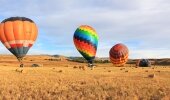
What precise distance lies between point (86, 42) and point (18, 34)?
15469mm

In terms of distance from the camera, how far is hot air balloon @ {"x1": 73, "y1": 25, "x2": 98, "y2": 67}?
74.1m

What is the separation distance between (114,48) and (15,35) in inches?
994

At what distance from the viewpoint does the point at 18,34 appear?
63906 mm

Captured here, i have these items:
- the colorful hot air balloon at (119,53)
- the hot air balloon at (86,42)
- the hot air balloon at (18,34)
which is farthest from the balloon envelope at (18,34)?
the colorful hot air balloon at (119,53)

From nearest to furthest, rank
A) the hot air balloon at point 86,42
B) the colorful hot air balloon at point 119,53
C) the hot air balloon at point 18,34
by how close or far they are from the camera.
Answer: the hot air balloon at point 18,34 < the hot air balloon at point 86,42 < the colorful hot air balloon at point 119,53

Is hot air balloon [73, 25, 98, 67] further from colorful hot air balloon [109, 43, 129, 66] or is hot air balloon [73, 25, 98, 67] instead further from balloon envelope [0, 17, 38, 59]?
balloon envelope [0, 17, 38, 59]

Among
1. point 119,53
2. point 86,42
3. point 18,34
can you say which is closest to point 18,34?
point 18,34

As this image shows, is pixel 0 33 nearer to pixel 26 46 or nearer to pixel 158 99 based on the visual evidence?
pixel 26 46

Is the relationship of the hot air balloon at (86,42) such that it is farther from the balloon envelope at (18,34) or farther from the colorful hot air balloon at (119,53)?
the balloon envelope at (18,34)

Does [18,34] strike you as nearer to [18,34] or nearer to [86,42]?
[18,34]

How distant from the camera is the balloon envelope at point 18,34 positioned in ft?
210

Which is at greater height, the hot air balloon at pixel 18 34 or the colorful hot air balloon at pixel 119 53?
the hot air balloon at pixel 18 34

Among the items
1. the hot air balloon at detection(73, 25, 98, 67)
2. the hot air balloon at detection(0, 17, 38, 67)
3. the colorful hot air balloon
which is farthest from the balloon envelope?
the colorful hot air balloon

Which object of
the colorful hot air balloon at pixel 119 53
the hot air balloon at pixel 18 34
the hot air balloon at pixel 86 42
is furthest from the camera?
the colorful hot air balloon at pixel 119 53
